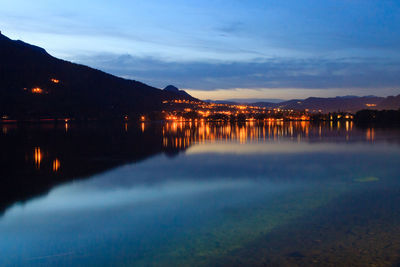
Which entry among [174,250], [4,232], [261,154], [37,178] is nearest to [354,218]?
[174,250]

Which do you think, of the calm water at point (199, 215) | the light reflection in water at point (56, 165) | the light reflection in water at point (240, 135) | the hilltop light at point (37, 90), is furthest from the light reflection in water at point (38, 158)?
the hilltop light at point (37, 90)

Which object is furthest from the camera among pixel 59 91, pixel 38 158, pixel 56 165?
pixel 59 91

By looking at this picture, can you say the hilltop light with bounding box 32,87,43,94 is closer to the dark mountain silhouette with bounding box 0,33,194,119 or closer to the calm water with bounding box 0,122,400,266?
the dark mountain silhouette with bounding box 0,33,194,119

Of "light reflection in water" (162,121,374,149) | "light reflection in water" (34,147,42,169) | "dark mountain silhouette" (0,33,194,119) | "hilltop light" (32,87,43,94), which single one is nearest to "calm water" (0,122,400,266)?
"light reflection in water" (34,147,42,169)

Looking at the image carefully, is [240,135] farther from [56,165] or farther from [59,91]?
[59,91]

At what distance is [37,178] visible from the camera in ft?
36.7

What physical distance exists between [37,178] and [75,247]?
20.7ft

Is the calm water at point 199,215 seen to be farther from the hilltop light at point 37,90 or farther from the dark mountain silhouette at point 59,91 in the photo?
the hilltop light at point 37,90

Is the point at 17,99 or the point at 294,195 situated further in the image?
the point at 17,99

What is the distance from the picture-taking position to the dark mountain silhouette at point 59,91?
7331cm

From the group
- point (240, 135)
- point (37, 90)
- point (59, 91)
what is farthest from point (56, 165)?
point (59, 91)

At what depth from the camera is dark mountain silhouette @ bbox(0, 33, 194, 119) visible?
7331 cm

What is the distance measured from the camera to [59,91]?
87.9 metres

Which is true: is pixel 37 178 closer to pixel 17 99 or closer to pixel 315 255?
pixel 315 255
